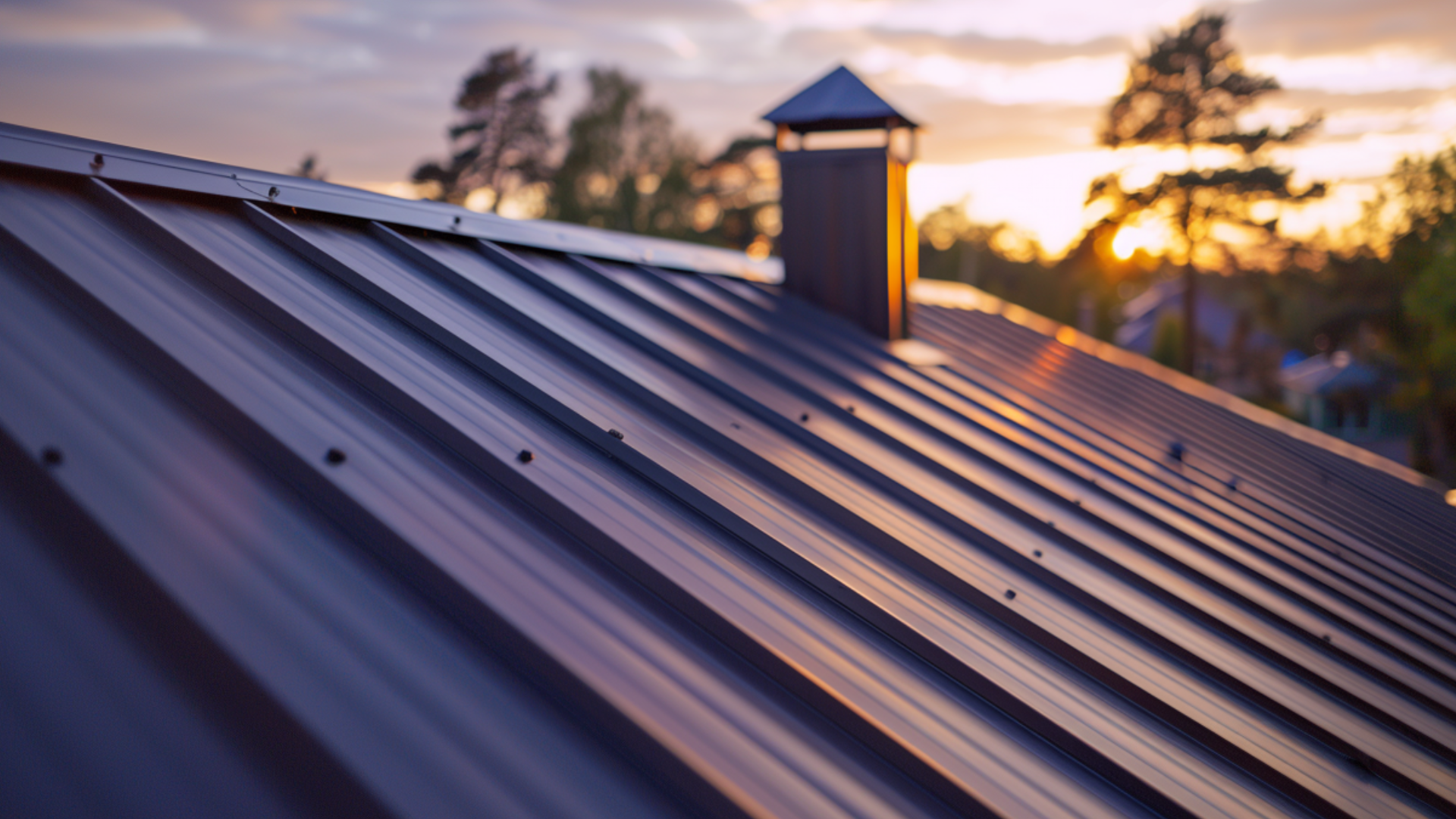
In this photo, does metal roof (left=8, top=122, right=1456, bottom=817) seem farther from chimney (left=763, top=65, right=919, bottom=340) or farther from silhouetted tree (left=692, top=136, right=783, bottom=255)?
silhouetted tree (left=692, top=136, right=783, bottom=255)

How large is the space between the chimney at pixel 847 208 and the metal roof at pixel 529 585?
3.21 metres

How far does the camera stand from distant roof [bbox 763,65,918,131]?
7.53 m

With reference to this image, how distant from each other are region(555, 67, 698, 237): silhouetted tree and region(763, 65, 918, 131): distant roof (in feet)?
109

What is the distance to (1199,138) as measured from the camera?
28.7m

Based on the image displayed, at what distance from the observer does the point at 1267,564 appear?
15.1 ft

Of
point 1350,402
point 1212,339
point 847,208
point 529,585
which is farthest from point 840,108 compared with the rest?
point 1212,339

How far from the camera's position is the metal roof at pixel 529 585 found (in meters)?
1.33

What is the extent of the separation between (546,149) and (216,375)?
4198 centimetres

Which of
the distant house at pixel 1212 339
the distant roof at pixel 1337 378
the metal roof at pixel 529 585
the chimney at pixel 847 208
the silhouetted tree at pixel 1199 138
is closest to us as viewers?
the metal roof at pixel 529 585

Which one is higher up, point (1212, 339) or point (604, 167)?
point (604, 167)

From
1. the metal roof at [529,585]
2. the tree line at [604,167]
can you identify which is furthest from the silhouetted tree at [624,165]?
the metal roof at [529,585]

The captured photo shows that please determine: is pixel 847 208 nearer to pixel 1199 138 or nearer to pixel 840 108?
pixel 840 108

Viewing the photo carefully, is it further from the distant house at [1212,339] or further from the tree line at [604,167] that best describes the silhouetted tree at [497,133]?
the distant house at [1212,339]

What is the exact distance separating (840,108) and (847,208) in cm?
100
